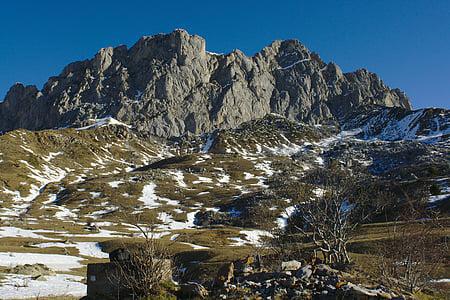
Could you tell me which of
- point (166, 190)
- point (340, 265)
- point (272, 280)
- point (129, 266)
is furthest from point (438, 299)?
point (166, 190)

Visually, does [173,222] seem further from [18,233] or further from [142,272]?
[142,272]

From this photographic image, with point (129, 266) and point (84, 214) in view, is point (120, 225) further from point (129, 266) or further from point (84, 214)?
point (129, 266)

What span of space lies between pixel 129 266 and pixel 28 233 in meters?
74.2

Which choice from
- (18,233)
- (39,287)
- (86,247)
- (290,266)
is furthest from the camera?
(18,233)

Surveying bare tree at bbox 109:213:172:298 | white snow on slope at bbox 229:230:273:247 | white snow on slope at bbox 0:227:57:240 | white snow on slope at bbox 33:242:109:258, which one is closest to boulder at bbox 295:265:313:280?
bare tree at bbox 109:213:172:298

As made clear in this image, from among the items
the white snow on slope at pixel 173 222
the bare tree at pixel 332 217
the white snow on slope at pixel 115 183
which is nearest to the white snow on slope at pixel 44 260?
the bare tree at pixel 332 217

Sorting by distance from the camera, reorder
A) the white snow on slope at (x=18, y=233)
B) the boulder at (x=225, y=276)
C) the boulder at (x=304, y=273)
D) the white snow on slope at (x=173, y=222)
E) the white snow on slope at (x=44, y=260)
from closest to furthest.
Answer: the boulder at (x=304, y=273), the boulder at (x=225, y=276), the white snow on slope at (x=44, y=260), the white snow on slope at (x=18, y=233), the white snow on slope at (x=173, y=222)

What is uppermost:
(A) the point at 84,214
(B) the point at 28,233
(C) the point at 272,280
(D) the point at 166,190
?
(D) the point at 166,190

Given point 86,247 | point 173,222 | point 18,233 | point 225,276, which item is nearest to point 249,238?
point 173,222

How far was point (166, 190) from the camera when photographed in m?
169

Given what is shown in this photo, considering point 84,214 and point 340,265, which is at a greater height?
point 84,214

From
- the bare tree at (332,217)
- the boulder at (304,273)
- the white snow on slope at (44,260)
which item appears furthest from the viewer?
the white snow on slope at (44,260)

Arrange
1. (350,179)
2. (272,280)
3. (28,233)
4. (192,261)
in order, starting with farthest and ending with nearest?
1. (28,233)
2. (192,261)
3. (350,179)
4. (272,280)

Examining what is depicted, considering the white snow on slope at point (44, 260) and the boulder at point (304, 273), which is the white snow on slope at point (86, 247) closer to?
the white snow on slope at point (44, 260)
